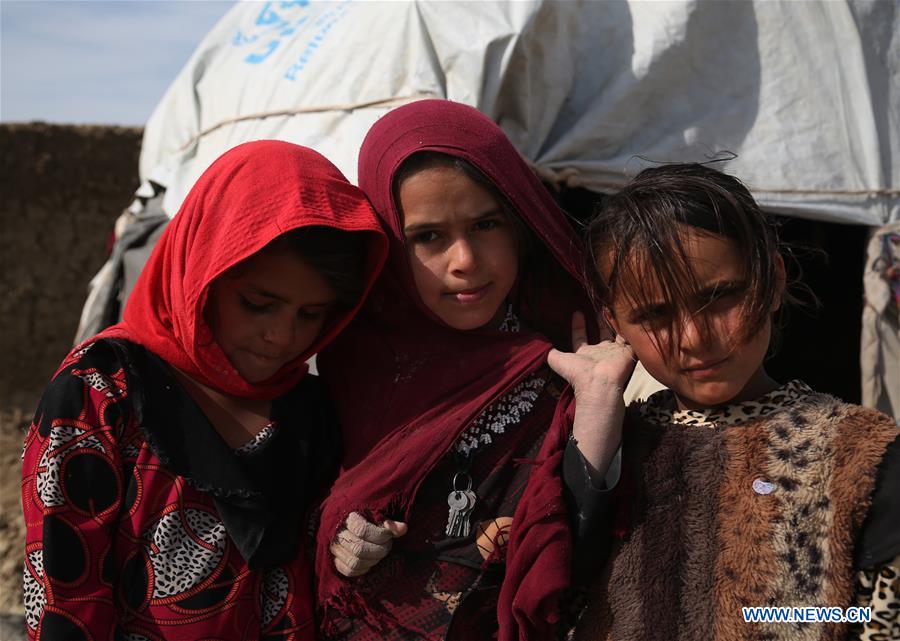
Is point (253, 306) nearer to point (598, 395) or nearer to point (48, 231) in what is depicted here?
point (598, 395)

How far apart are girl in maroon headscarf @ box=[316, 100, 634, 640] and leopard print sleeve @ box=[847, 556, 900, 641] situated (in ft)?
1.40

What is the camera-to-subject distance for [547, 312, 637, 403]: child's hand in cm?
141

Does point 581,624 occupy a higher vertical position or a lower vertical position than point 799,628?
lower

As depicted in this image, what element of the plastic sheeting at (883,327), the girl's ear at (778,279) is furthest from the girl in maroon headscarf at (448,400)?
the plastic sheeting at (883,327)

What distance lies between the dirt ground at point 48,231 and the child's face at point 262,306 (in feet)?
14.7

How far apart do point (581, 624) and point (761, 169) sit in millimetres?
1907

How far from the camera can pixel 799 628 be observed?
1255 mm

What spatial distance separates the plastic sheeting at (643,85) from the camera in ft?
9.11

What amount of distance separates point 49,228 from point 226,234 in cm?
471

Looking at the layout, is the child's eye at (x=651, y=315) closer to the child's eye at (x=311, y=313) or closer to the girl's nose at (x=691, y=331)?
the girl's nose at (x=691, y=331)

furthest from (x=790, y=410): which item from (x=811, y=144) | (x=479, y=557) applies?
(x=811, y=144)

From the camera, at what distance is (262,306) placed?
1.55 metres

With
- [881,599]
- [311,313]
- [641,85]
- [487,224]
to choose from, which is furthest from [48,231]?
[881,599]

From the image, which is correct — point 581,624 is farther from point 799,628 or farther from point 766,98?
point 766,98
